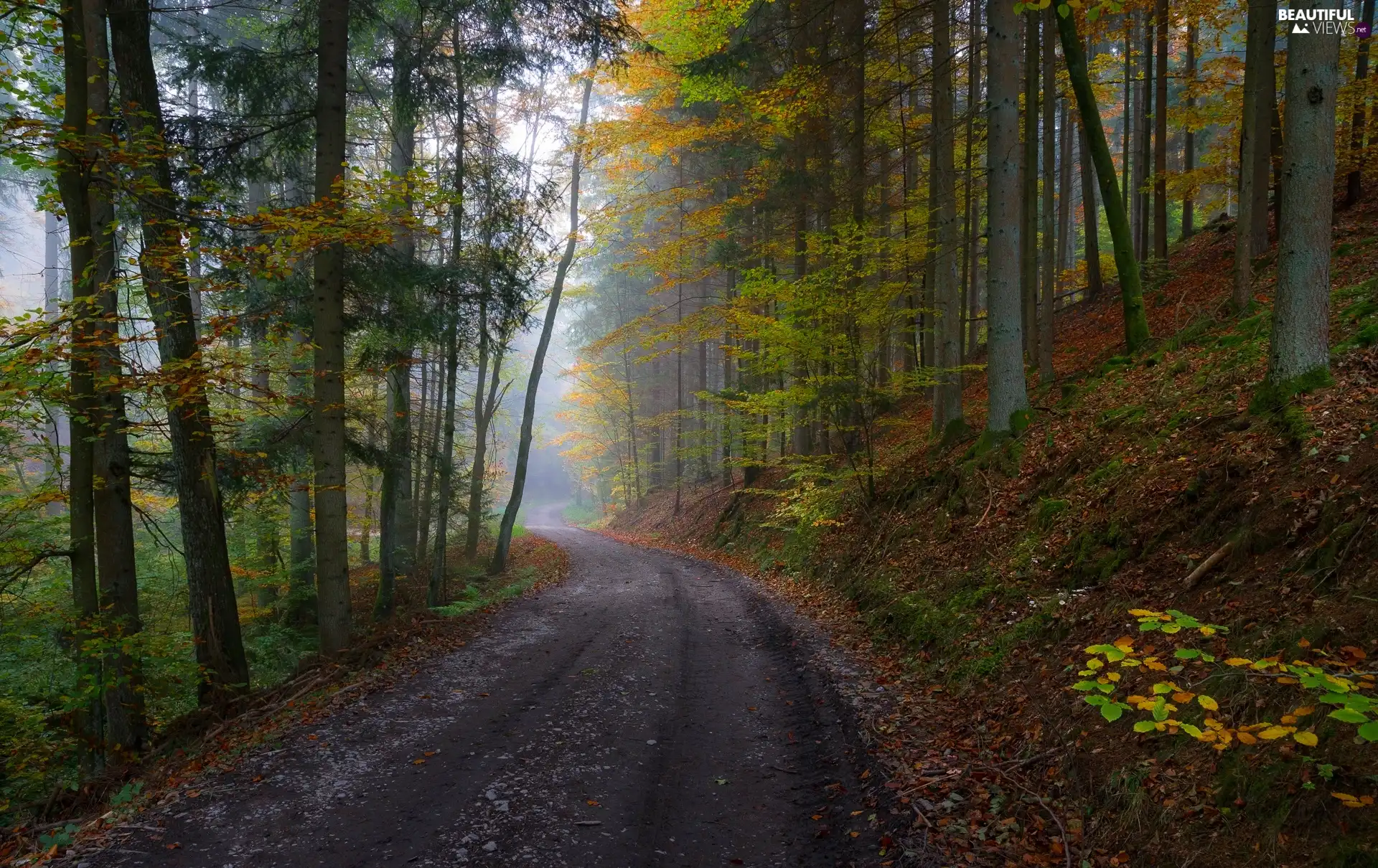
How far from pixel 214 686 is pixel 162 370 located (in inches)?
145

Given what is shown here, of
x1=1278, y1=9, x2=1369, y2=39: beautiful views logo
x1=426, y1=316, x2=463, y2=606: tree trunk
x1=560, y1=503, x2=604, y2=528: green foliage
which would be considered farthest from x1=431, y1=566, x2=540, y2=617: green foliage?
x1=560, y1=503, x2=604, y2=528: green foliage

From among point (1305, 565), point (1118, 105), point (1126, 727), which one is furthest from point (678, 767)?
point (1118, 105)

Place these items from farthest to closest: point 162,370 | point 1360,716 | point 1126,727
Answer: point 162,370 → point 1126,727 → point 1360,716

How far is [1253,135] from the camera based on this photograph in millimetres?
9883

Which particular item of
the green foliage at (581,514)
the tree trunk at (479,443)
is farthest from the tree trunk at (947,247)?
the green foliage at (581,514)

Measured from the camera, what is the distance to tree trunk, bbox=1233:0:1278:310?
934cm

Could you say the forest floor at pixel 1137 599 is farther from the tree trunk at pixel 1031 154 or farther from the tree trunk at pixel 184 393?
the tree trunk at pixel 184 393

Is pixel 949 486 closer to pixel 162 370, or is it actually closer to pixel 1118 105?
pixel 162 370

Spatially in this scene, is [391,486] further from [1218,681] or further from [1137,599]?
[1218,681]

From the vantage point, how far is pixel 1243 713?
3.63 m

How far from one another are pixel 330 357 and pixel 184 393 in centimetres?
186

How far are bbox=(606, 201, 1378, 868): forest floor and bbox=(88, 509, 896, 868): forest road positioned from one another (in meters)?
0.71

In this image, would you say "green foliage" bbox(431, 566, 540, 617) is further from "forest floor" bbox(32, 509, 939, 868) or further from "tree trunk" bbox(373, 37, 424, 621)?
"forest floor" bbox(32, 509, 939, 868)

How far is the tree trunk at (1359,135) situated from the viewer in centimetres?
1188
